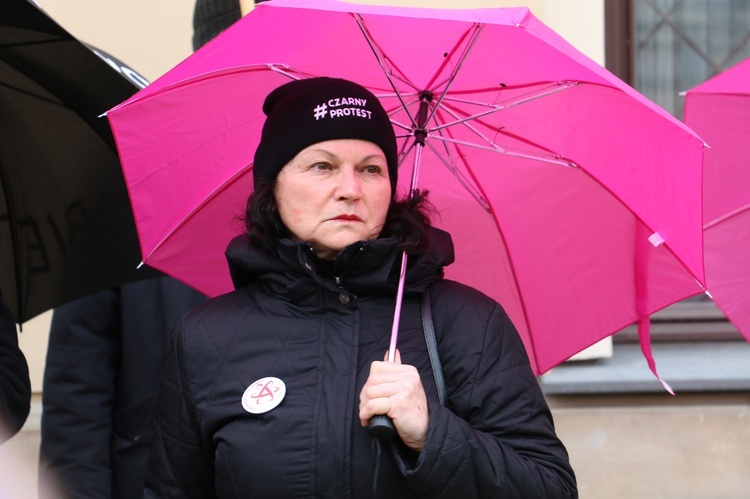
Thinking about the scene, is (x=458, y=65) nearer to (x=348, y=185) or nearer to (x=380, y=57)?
(x=380, y=57)

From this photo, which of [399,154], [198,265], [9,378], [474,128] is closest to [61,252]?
[198,265]

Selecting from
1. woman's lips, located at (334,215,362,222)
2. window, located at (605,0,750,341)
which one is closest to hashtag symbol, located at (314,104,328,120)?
woman's lips, located at (334,215,362,222)

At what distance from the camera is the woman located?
7.80 feet

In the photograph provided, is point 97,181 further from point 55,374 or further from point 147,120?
point 55,374

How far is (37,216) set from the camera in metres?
3.22

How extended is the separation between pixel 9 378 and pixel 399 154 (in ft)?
3.53

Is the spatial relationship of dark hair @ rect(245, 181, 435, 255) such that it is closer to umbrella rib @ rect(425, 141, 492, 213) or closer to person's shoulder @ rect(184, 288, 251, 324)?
person's shoulder @ rect(184, 288, 251, 324)

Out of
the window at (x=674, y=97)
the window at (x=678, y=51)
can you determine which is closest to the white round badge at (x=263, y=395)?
the window at (x=674, y=97)

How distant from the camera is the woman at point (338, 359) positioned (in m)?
2.38

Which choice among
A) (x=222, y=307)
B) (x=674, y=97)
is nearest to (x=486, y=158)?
(x=222, y=307)

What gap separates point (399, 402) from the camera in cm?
231

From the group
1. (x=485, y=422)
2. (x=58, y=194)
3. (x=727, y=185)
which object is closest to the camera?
(x=485, y=422)

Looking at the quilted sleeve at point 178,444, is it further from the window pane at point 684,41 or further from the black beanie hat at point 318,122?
the window pane at point 684,41

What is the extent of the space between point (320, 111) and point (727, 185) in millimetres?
1406
